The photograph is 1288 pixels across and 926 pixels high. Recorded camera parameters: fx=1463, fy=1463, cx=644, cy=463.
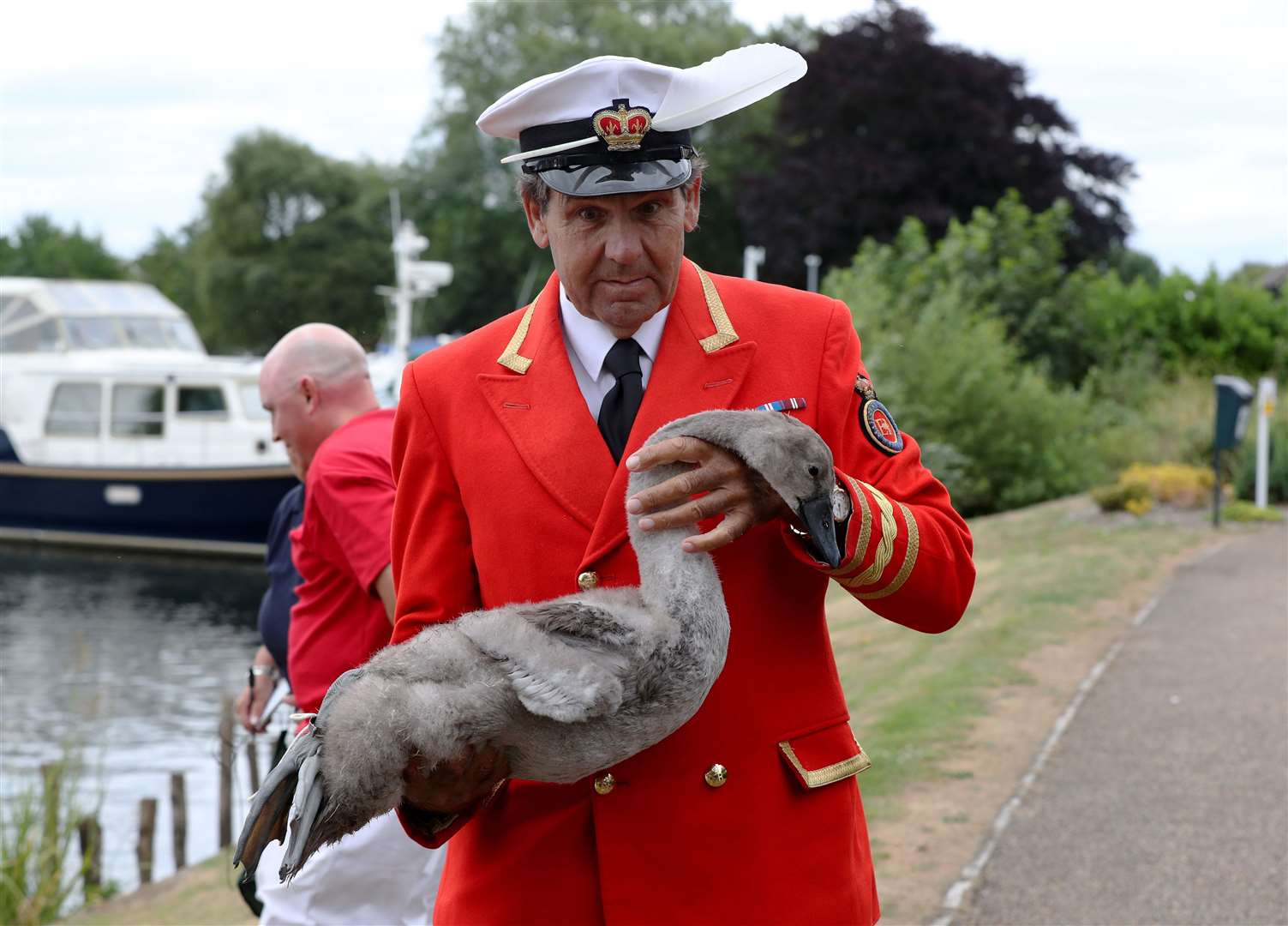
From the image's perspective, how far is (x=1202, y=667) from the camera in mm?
9766

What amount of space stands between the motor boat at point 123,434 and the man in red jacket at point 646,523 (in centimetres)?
2270

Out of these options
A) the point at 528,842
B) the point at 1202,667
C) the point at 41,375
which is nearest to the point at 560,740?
the point at 528,842

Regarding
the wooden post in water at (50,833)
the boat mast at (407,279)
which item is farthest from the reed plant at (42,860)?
the boat mast at (407,279)

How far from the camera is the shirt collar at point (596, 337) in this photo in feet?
9.34

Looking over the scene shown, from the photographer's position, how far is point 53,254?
220 feet

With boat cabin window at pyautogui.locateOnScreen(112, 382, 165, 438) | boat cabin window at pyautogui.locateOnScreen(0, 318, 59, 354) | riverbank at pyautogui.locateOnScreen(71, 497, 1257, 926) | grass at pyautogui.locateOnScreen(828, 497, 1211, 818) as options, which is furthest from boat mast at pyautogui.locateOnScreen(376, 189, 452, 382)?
riverbank at pyautogui.locateOnScreen(71, 497, 1257, 926)

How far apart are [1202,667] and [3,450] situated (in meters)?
24.3

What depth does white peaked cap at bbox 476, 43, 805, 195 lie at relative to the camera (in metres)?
2.73

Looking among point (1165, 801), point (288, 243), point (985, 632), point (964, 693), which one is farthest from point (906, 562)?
point (288, 243)

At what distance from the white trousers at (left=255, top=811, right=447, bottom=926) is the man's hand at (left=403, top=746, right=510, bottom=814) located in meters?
1.82

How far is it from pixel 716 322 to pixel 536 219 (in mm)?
432

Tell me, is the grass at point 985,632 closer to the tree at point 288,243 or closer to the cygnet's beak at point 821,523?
the cygnet's beak at point 821,523

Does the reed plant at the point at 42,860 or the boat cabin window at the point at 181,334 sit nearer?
the reed plant at the point at 42,860

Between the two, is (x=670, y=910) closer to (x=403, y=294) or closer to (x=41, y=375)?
(x=403, y=294)
